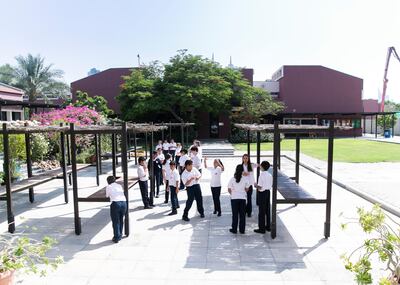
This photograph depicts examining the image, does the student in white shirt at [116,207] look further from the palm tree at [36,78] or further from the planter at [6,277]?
the palm tree at [36,78]

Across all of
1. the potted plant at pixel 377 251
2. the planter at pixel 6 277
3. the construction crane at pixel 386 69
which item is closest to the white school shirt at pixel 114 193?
the planter at pixel 6 277

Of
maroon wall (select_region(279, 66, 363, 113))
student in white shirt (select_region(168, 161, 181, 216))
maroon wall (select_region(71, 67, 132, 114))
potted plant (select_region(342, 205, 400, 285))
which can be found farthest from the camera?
maroon wall (select_region(279, 66, 363, 113))

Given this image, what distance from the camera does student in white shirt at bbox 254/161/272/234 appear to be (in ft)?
23.8

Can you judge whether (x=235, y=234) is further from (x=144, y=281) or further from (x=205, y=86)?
(x=205, y=86)

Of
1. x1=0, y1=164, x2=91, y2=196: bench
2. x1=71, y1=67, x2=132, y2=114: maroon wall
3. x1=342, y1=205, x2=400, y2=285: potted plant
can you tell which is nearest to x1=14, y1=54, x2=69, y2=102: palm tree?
x1=71, y1=67, x2=132, y2=114: maroon wall

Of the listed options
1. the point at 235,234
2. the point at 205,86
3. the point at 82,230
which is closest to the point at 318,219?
the point at 235,234

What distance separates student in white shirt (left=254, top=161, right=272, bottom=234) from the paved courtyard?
26 cm

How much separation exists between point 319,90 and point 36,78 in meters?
32.4

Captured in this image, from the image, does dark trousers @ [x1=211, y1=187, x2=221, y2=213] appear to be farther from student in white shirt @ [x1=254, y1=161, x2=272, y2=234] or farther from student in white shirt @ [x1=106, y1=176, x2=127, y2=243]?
student in white shirt @ [x1=106, y1=176, x2=127, y2=243]

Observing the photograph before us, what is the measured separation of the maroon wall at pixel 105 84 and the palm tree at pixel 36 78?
7.30 meters

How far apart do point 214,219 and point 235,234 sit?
45.9 inches

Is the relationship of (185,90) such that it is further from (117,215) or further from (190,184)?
(117,215)

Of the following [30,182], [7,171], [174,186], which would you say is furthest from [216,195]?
[30,182]

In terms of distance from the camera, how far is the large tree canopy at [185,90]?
30.1 metres
